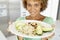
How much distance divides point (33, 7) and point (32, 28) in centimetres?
8

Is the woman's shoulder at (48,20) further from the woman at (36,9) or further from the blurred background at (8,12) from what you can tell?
the blurred background at (8,12)

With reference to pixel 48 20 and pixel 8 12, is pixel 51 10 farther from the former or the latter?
pixel 8 12

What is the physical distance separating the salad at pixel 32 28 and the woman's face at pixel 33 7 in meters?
0.04

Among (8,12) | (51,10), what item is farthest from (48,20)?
(8,12)

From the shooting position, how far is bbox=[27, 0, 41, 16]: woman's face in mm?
482

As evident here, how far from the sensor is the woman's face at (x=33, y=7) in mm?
482

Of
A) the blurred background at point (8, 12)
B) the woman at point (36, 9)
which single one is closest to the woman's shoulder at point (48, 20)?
the woman at point (36, 9)

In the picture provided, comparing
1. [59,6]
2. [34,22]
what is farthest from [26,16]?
[59,6]

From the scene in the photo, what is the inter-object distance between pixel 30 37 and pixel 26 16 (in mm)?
96

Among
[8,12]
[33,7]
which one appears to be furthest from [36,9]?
[8,12]

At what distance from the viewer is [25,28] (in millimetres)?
466

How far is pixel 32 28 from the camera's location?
0.47m

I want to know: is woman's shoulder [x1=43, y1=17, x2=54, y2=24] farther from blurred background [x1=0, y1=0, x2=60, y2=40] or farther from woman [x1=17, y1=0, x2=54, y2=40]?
blurred background [x1=0, y1=0, x2=60, y2=40]

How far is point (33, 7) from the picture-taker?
48 cm
